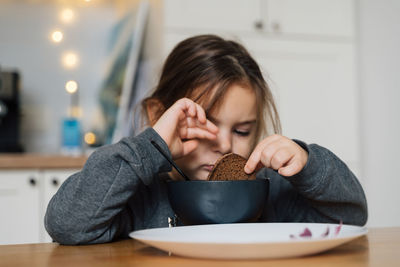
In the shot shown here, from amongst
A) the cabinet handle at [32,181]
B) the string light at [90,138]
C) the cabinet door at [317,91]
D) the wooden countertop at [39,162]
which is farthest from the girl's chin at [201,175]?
the string light at [90,138]

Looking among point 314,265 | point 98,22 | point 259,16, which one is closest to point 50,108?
point 98,22

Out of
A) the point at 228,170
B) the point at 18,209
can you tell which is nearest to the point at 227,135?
the point at 228,170

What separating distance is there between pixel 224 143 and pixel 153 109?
306mm

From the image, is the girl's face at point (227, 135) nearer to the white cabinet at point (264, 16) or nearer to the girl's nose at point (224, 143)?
the girl's nose at point (224, 143)

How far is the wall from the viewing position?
2664 mm

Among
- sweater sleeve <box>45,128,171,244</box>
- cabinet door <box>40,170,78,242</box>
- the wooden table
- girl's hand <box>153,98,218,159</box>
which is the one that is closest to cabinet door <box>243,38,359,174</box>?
cabinet door <box>40,170,78,242</box>

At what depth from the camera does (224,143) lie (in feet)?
3.93

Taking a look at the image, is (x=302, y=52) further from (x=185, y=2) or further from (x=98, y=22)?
(x=98, y=22)

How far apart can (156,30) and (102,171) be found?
1.60 meters

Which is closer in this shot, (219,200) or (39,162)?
(219,200)

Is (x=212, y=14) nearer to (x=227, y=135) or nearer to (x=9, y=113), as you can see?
(x=9, y=113)

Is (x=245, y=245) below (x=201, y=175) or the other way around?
the other way around

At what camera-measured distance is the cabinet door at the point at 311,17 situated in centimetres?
249

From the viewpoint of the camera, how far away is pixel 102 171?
0.89 meters
